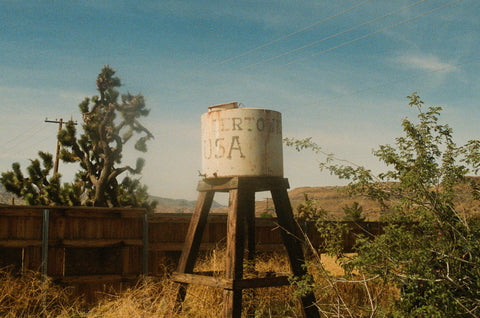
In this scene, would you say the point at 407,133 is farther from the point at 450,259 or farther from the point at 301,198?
the point at 301,198

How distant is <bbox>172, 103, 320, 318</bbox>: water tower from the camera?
7.95m

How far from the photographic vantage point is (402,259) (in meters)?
6.34

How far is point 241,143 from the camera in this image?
8.18 meters

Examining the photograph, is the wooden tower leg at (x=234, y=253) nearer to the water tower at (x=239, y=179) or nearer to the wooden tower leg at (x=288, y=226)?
the water tower at (x=239, y=179)

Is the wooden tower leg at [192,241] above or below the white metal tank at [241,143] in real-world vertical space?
below

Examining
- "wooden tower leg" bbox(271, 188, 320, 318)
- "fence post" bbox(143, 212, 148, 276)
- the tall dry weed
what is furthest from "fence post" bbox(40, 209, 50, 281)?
"wooden tower leg" bbox(271, 188, 320, 318)

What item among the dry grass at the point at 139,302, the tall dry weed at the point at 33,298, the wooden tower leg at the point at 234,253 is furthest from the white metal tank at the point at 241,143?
the tall dry weed at the point at 33,298

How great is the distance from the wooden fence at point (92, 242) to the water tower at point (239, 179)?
112 inches

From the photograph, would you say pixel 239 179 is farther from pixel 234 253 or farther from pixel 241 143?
pixel 234 253

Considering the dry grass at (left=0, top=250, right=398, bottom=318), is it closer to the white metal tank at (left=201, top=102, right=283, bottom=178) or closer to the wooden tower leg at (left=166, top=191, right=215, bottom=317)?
the wooden tower leg at (left=166, top=191, right=215, bottom=317)

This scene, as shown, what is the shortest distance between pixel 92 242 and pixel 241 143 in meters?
4.42

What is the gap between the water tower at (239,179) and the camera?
313 inches

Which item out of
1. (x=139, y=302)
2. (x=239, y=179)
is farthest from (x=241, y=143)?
(x=139, y=302)

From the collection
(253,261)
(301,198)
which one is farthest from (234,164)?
(301,198)
